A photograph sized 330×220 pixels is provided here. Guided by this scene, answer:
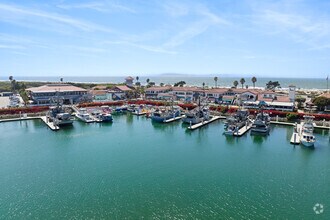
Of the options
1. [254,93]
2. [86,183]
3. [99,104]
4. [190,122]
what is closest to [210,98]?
[254,93]

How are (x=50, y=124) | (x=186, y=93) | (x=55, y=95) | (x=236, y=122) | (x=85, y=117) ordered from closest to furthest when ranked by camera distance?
(x=236, y=122), (x=50, y=124), (x=85, y=117), (x=55, y=95), (x=186, y=93)

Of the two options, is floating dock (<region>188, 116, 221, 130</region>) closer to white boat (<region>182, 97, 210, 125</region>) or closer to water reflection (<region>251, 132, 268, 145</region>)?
white boat (<region>182, 97, 210, 125</region>)

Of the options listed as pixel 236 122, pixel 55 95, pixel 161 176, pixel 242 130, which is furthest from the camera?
pixel 55 95

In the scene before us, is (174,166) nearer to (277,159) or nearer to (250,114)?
(277,159)

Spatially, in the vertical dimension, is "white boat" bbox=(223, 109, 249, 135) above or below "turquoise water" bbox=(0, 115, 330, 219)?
above

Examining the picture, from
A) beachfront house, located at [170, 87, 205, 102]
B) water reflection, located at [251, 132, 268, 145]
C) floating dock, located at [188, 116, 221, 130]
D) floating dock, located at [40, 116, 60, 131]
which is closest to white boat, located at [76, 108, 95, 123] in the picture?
floating dock, located at [40, 116, 60, 131]

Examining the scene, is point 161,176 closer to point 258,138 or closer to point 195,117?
point 258,138

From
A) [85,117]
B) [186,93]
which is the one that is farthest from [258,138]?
[186,93]
